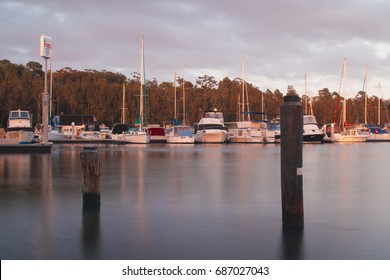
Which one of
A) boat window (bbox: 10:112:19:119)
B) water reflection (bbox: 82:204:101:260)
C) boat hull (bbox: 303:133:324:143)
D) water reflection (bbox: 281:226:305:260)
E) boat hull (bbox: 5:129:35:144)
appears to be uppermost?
boat window (bbox: 10:112:19:119)

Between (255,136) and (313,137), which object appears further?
(255,136)

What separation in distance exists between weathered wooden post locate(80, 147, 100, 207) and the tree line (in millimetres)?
90679

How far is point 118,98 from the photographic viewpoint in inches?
5207

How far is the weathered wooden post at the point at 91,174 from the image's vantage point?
1476 centimetres

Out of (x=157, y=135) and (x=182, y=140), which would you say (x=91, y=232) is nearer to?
(x=182, y=140)

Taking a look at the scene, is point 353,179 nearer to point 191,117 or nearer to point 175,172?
point 175,172

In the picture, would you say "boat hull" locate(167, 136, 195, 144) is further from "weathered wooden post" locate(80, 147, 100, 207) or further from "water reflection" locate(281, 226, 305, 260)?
"water reflection" locate(281, 226, 305, 260)

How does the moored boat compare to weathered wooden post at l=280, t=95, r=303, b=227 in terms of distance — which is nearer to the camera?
weathered wooden post at l=280, t=95, r=303, b=227

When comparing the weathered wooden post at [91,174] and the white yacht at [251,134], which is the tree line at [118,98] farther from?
the weathered wooden post at [91,174]

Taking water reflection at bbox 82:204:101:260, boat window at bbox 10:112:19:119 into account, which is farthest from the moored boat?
water reflection at bbox 82:204:101:260

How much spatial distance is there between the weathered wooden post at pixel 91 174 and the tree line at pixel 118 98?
298 ft

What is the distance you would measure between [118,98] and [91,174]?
118442mm

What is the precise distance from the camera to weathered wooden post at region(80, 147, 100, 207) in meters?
14.8

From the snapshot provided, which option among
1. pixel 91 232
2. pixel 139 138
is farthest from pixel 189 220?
pixel 139 138
